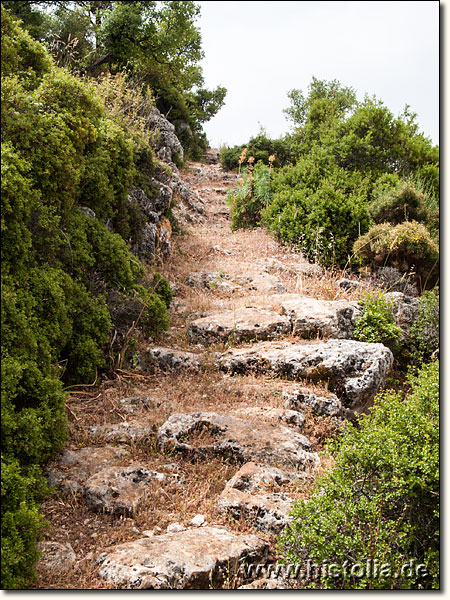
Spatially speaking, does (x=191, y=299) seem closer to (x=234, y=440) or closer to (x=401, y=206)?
(x=234, y=440)

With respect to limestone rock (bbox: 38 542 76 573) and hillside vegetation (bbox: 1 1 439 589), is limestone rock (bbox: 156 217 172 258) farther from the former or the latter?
limestone rock (bbox: 38 542 76 573)

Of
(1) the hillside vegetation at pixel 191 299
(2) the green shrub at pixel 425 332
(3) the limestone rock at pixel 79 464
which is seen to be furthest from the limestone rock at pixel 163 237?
(3) the limestone rock at pixel 79 464

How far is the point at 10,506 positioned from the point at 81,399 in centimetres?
220

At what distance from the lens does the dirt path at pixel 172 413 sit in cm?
327

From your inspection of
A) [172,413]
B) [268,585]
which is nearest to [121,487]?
[172,413]

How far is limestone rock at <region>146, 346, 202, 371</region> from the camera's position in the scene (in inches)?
231

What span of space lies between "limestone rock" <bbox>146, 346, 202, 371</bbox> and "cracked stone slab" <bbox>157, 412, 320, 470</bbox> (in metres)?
1.32

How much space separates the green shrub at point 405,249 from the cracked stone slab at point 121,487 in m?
7.38

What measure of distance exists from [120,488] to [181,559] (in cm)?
101

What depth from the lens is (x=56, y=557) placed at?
294 centimetres

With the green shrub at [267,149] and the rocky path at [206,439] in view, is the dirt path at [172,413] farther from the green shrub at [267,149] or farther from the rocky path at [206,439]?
the green shrub at [267,149]

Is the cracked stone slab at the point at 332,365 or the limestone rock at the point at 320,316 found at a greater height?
the limestone rock at the point at 320,316

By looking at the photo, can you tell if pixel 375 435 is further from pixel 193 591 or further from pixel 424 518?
pixel 193 591

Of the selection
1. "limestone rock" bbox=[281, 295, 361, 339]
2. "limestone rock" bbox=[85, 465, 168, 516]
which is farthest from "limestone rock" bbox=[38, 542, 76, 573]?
"limestone rock" bbox=[281, 295, 361, 339]
